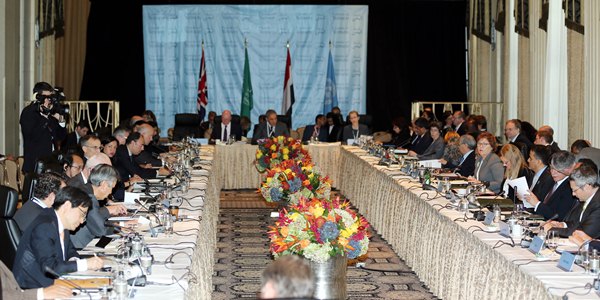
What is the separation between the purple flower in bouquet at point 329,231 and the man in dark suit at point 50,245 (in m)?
1.31

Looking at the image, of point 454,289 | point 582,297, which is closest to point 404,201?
point 454,289

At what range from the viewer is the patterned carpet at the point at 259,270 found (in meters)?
7.12

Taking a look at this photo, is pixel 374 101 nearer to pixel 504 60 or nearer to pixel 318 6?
pixel 318 6

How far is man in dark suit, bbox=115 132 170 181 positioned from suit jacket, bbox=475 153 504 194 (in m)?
3.22

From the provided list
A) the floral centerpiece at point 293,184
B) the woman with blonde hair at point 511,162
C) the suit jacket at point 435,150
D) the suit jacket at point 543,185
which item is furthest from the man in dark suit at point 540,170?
the suit jacket at point 435,150

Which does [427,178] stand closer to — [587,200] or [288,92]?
[587,200]

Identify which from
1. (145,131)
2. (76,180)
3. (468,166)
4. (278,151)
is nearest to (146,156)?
(145,131)

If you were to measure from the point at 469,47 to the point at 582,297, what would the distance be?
13525 mm

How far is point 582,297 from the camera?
421 cm

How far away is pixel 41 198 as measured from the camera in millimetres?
5281

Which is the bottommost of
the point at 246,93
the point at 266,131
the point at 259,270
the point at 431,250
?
the point at 259,270

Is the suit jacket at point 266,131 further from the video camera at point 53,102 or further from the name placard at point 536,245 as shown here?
the name placard at point 536,245

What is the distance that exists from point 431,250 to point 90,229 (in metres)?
2.46

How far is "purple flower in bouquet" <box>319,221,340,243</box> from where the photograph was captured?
17.9ft
